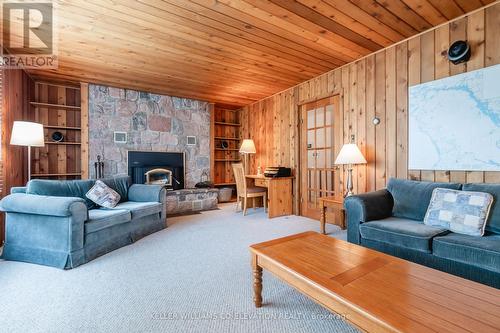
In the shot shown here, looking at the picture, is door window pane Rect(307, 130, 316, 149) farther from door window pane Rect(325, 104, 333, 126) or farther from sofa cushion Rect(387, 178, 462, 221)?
sofa cushion Rect(387, 178, 462, 221)

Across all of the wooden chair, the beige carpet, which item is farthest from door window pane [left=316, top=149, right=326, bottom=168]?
the beige carpet

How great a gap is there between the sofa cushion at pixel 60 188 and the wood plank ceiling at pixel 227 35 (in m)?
1.69

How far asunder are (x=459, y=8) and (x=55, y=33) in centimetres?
423

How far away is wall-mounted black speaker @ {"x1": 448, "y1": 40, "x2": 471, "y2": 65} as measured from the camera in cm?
238

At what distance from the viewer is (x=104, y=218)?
2.54 metres

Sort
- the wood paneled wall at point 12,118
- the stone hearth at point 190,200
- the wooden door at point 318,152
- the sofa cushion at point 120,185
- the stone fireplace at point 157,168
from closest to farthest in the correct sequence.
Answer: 1. the wood paneled wall at point 12,118
2. the sofa cushion at point 120,185
3. the wooden door at point 318,152
4. the stone hearth at point 190,200
5. the stone fireplace at point 157,168

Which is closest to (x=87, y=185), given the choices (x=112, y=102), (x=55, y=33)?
(x=55, y=33)

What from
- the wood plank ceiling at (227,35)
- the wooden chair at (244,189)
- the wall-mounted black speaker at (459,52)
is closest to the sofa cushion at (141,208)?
the wooden chair at (244,189)

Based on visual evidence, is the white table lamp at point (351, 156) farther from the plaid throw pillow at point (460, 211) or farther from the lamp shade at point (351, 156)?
the plaid throw pillow at point (460, 211)

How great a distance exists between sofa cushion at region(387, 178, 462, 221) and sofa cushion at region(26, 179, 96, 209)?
144 inches

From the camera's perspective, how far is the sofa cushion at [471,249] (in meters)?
1.63

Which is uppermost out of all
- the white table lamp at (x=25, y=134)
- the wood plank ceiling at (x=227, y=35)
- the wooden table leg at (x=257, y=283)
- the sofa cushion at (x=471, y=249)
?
the wood plank ceiling at (x=227, y=35)

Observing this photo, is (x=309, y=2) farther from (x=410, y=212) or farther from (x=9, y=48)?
(x=9, y=48)

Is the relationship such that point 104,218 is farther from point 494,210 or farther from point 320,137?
point 494,210
